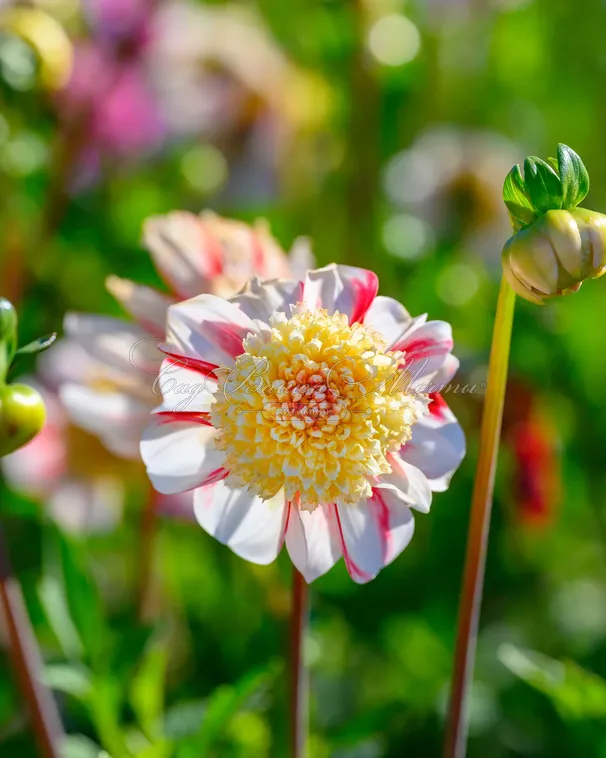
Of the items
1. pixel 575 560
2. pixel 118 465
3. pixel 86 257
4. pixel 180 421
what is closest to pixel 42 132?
pixel 86 257

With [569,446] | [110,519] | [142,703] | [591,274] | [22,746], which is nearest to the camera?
[591,274]

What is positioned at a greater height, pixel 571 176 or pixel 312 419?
pixel 571 176

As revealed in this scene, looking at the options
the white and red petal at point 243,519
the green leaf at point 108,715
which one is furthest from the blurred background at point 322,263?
the white and red petal at point 243,519

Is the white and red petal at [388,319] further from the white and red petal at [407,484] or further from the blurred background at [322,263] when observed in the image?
the blurred background at [322,263]

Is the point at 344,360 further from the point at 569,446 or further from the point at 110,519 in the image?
the point at 569,446

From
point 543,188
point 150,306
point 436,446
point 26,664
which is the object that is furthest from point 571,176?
point 26,664

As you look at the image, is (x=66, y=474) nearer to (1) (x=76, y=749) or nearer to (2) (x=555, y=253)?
(1) (x=76, y=749)

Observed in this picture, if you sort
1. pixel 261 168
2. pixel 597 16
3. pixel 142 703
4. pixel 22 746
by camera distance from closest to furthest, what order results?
pixel 142 703, pixel 22 746, pixel 261 168, pixel 597 16
